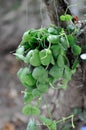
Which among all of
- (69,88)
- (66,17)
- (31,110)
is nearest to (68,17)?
(66,17)

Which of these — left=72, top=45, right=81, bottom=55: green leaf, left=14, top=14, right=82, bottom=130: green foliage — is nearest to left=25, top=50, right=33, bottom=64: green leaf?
left=14, top=14, right=82, bottom=130: green foliage

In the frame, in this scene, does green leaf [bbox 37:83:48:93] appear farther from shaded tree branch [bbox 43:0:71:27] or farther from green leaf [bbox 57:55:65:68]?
shaded tree branch [bbox 43:0:71:27]

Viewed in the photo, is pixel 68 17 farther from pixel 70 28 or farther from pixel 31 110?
pixel 31 110

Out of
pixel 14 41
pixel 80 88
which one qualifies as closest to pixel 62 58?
pixel 80 88

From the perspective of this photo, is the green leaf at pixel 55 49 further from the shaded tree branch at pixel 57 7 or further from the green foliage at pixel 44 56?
the shaded tree branch at pixel 57 7

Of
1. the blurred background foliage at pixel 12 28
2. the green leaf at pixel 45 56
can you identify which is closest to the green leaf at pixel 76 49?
the green leaf at pixel 45 56

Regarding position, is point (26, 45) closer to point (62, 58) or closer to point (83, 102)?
point (62, 58)
